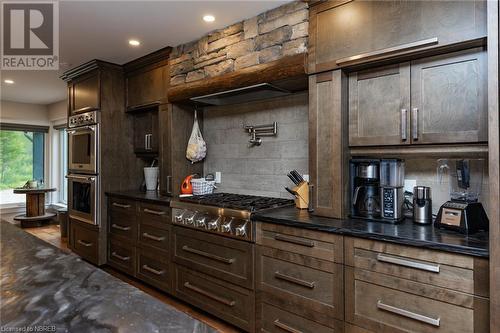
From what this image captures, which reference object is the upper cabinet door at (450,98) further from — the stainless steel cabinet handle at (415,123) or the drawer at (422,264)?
the drawer at (422,264)

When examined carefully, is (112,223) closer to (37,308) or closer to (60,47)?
(60,47)

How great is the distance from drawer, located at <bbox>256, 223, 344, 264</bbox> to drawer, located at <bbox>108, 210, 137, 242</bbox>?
179cm

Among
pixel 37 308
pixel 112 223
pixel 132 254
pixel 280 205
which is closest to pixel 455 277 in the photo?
pixel 280 205

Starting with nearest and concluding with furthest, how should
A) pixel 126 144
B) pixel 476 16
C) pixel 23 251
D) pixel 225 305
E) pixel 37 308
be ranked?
pixel 37 308, pixel 23 251, pixel 476 16, pixel 225 305, pixel 126 144

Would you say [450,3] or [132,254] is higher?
[450,3]

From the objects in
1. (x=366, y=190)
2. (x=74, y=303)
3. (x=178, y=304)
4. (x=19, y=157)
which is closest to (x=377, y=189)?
(x=366, y=190)

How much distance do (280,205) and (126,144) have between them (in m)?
2.43

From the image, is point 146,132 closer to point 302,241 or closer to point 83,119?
point 83,119

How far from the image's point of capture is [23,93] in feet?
18.2

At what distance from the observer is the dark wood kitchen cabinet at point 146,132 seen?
3732mm

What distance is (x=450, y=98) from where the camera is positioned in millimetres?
1745

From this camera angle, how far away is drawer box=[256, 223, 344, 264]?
1843mm

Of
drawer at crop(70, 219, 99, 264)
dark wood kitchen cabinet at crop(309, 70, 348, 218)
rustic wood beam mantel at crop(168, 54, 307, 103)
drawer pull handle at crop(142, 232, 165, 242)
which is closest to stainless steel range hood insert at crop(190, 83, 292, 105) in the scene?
rustic wood beam mantel at crop(168, 54, 307, 103)

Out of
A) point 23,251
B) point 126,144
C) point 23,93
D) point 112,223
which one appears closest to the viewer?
point 23,251
